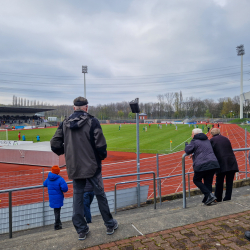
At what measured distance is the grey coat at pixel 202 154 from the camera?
4.05m

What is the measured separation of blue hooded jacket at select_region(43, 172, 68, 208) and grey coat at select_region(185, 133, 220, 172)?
2.81 meters

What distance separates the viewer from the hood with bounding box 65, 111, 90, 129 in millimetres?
2648

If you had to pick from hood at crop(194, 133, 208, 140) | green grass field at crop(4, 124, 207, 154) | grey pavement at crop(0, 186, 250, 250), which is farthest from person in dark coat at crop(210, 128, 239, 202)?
green grass field at crop(4, 124, 207, 154)

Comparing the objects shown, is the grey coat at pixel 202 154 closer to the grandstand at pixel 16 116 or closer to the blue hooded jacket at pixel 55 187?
the blue hooded jacket at pixel 55 187

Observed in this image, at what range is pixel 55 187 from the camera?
15.6 ft

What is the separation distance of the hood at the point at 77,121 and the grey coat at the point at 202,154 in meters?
2.29

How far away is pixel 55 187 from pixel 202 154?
323cm

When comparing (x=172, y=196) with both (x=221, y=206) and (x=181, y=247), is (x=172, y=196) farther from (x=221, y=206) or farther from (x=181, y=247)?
(x=181, y=247)

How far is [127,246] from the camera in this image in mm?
2557

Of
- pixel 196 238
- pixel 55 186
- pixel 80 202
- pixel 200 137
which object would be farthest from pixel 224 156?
pixel 55 186

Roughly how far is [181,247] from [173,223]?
0.59 metres

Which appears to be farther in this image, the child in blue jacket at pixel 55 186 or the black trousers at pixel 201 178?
the child in blue jacket at pixel 55 186

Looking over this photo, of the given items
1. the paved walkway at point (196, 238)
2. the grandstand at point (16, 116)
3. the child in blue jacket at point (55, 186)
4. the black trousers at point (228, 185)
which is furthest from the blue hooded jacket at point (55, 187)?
the grandstand at point (16, 116)

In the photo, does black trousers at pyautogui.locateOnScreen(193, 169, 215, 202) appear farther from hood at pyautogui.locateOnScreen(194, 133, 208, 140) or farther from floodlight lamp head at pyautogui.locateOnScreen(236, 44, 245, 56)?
floodlight lamp head at pyautogui.locateOnScreen(236, 44, 245, 56)
